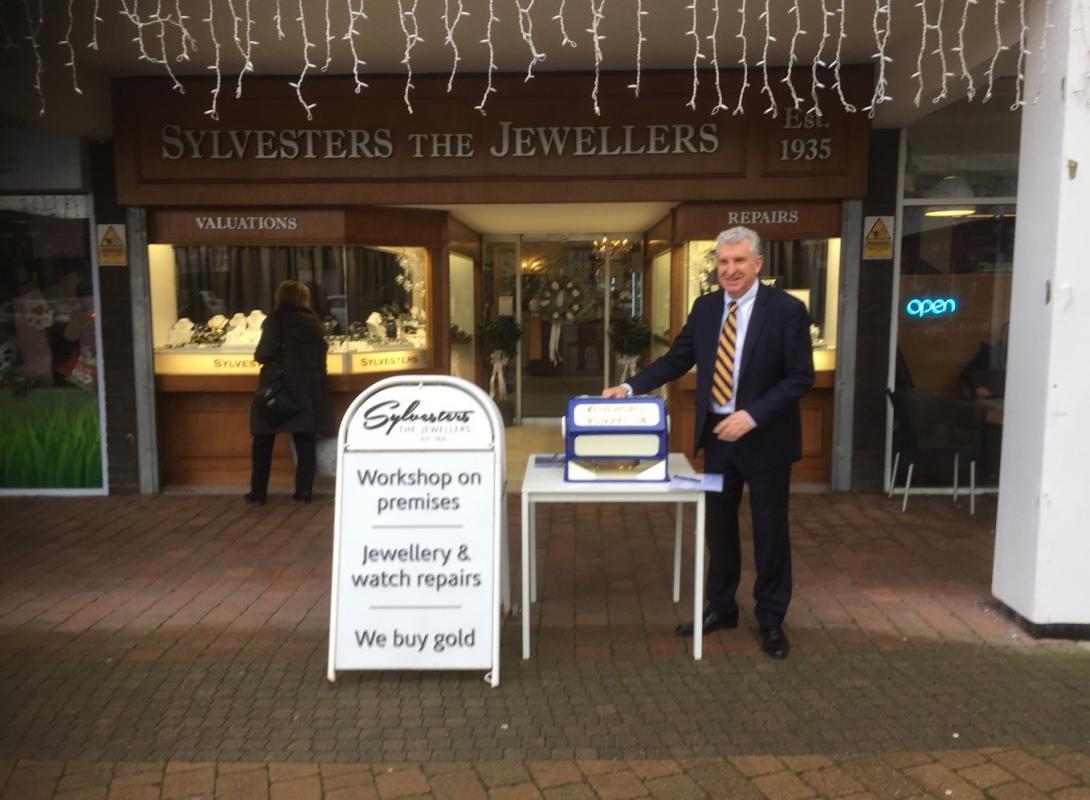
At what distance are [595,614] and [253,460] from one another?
3.44 metres

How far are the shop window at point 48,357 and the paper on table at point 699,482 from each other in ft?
17.4

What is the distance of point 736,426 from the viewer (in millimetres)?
3619

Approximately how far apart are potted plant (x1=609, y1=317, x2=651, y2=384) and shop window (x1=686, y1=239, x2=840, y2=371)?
5.60ft

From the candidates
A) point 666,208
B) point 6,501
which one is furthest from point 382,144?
point 6,501

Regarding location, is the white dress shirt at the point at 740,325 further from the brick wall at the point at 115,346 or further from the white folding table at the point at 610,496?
the brick wall at the point at 115,346

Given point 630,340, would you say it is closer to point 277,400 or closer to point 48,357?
point 277,400

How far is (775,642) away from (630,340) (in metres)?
5.21

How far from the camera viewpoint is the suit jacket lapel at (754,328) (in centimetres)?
379

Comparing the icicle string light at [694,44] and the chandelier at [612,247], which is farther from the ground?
the icicle string light at [694,44]

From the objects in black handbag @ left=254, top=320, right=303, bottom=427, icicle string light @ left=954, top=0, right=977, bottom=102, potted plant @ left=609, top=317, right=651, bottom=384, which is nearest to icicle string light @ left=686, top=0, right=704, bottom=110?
icicle string light @ left=954, top=0, right=977, bottom=102

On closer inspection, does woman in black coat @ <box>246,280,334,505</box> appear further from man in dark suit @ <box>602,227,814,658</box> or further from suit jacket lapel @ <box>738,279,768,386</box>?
suit jacket lapel @ <box>738,279,768,386</box>

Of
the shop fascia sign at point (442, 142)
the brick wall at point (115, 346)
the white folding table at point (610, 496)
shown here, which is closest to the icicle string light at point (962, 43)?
the shop fascia sign at point (442, 142)

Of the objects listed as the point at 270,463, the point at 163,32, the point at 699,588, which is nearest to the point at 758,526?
the point at 699,588

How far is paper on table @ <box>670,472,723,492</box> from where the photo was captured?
11.9 feet
